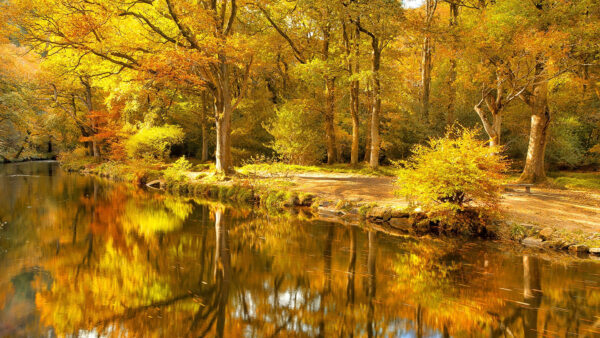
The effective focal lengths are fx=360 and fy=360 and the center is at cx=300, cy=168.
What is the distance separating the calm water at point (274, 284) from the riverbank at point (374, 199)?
1.03 meters

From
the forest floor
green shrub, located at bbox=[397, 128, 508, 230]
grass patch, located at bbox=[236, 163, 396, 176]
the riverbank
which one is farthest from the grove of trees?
the forest floor

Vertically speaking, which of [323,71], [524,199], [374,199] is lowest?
[374,199]

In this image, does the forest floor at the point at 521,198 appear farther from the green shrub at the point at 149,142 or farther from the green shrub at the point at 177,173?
the green shrub at the point at 149,142

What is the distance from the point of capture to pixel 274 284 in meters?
5.89

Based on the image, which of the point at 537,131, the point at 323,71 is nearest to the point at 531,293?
the point at 537,131

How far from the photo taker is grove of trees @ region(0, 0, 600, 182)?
39.8ft

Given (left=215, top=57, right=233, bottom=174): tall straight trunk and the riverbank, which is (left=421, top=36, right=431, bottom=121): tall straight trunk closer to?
the riverbank

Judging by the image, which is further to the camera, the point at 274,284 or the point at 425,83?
the point at 425,83

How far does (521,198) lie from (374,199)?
4483 mm

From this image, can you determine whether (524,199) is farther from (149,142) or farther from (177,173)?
(149,142)

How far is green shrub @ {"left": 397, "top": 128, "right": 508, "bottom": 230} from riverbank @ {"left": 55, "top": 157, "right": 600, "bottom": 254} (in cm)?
83

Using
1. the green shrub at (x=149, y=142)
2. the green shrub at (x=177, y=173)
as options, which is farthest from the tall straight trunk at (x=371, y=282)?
the green shrub at (x=149, y=142)

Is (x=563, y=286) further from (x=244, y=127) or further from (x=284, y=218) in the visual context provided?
(x=244, y=127)

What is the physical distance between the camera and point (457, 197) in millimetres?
9234
